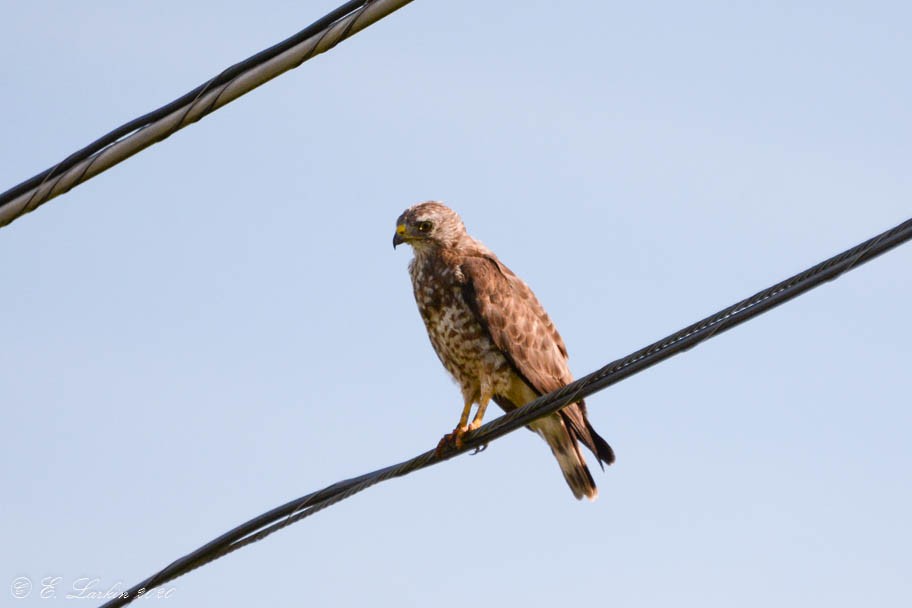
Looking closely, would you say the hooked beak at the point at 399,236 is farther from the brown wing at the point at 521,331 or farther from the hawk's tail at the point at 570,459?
the hawk's tail at the point at 570,459

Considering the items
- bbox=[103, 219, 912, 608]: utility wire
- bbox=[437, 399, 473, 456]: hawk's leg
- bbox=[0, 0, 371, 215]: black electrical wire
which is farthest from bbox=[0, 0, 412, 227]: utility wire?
bbox=[437, 399, 473, 456]: hawk's leg

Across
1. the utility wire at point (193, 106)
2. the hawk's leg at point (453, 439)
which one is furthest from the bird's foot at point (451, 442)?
the utility wire at point (193, 106)

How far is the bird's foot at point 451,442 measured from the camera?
7091mm

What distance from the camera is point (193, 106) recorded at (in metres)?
4.63

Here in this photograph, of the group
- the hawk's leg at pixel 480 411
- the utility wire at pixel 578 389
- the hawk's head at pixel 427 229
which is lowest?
the utility wire at pixel 578 389

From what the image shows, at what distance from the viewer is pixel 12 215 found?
15.9 ft

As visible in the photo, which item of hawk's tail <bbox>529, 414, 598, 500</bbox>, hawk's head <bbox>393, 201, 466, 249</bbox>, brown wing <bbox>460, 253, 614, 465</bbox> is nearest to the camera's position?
brown wing <bbox>460, 253, 614, 465</bbox>

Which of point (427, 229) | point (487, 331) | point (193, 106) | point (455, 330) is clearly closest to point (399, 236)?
point (427, 229)

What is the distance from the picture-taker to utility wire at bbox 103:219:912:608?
4.41 metres

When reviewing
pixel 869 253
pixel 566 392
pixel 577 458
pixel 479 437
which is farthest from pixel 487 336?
pixel 869 253

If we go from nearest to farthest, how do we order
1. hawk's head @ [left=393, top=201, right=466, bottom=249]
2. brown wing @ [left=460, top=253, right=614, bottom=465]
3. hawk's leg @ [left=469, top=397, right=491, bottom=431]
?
hawk's leg @ [left=469, top=397, right=491, bottom=431]
brown wing @ [left=460, top=253, right=614, bottom=465]
hawk's head @ [left=393, top=201, right=466, bottom=249]

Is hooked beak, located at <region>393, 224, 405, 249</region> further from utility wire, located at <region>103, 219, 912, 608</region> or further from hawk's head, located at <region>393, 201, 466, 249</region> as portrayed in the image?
utility wire, located at <region>103, 219, 912, 608</region>

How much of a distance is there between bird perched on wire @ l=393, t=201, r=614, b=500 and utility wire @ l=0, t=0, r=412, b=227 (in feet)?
12.2

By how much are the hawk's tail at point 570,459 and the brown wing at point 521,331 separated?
99 millimetres
